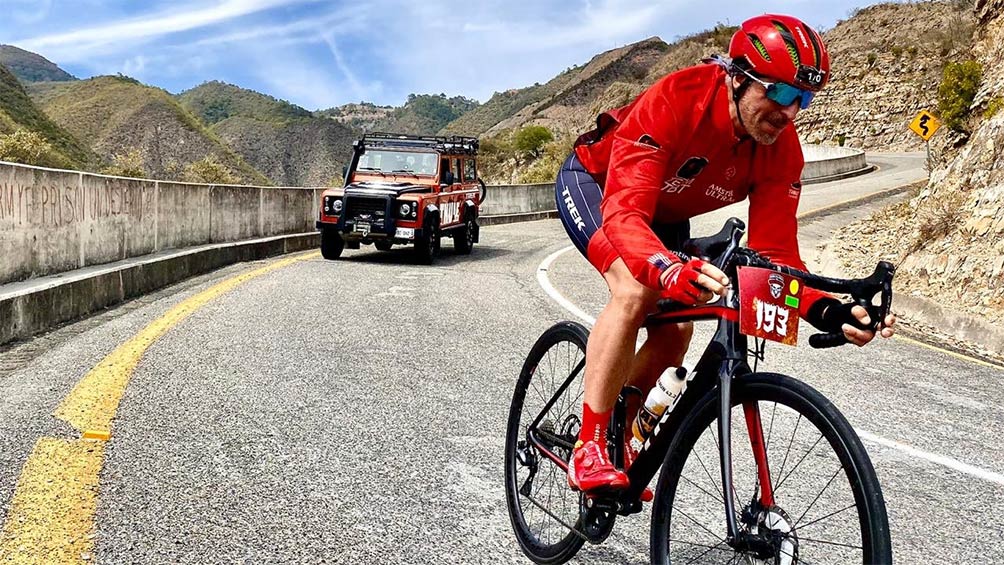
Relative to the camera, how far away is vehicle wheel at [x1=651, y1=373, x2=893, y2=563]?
81.5 inches

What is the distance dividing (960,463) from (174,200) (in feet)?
35.1

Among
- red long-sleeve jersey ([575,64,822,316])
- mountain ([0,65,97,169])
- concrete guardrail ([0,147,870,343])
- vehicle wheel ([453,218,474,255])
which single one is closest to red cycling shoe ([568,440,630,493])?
red long-sleeve jersey ([575,64,822,316])

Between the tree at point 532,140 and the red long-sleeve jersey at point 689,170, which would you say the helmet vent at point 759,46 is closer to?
the red long-sleeve jersey at point 689,170

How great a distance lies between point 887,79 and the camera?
2931 inches

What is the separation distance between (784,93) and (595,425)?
1.17 metres

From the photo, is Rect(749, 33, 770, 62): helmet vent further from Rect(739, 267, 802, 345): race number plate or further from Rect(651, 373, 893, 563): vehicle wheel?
Rect(651, 373, 893, 563): vehicle wheel

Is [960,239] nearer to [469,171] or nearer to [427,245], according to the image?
[427,245]

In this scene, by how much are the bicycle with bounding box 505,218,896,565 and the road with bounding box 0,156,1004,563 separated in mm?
582

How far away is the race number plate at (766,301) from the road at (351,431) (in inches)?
50.7

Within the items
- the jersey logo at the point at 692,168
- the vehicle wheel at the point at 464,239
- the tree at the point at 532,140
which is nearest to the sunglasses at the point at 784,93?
the jersey logo at the point at 692,168

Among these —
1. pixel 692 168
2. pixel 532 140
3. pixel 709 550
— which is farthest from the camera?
pixel 532 140

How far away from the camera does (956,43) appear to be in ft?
202

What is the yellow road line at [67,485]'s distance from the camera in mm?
2975

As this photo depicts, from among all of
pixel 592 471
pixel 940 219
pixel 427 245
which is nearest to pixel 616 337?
pixel 592 471
